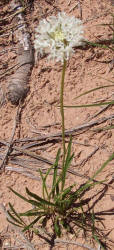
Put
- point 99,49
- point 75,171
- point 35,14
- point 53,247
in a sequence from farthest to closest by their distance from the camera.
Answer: point 35,14, point 99,49, point 75,171, point 53,247

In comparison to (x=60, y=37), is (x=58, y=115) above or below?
below

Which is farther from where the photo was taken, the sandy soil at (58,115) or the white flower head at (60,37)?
the sandy soil at (58,115)

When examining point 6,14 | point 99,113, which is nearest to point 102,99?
point 99,113

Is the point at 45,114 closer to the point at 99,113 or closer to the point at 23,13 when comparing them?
the point at 99,113

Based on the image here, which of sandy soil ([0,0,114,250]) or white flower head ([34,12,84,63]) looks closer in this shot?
white flower head ([34,12,84,63])

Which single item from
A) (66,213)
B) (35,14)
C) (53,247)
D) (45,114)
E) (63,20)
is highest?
(35,14)

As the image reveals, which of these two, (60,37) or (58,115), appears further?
(58,115)

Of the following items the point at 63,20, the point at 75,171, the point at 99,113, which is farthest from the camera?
the point at 99,113

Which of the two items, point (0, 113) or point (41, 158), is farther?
point (0, 113)
